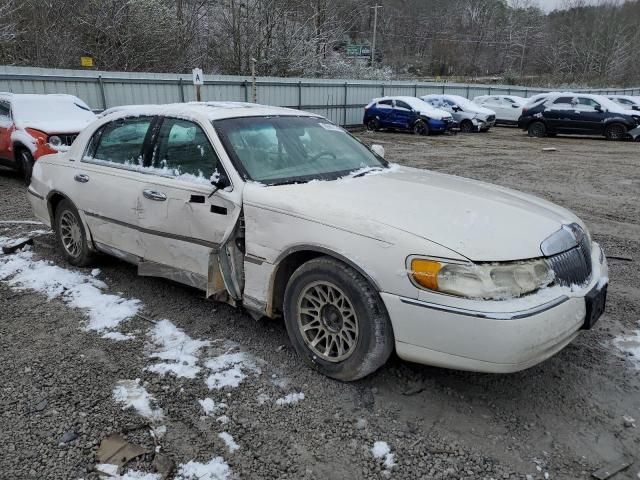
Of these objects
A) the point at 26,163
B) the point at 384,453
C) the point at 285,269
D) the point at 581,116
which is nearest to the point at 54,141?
the point at 26,163

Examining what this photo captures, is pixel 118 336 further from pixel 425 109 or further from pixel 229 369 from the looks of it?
pixel 425 109

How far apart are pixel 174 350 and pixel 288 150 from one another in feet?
5.34

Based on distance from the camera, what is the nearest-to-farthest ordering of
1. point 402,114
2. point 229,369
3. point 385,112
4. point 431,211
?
point 431,211 < point 229,369 < point 402,114 < point 385,112

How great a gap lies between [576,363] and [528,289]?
3.50 ft

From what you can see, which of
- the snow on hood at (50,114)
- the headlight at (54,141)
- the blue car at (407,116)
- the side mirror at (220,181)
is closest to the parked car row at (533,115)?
the blue car at (407,116)

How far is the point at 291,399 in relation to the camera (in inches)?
117

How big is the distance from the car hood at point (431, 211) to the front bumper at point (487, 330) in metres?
0.27

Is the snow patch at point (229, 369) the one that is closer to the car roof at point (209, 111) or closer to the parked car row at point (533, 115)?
the car roof at point (209, 111)

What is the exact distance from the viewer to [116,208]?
166 inches

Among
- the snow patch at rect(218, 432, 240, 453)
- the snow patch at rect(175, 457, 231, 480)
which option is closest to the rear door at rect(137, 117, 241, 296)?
the snow patch at rect(218, 432, 240, 453)

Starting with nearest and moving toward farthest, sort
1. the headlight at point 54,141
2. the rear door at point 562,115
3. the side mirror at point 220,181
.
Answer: the side mirror at point 220,181 → the headlight at point 54,141 → the rear door at point 562,115

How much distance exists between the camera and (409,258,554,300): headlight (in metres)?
2.58

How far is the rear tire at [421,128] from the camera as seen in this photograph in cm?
2083

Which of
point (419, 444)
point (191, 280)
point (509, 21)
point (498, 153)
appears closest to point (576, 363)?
point (419, 444)
